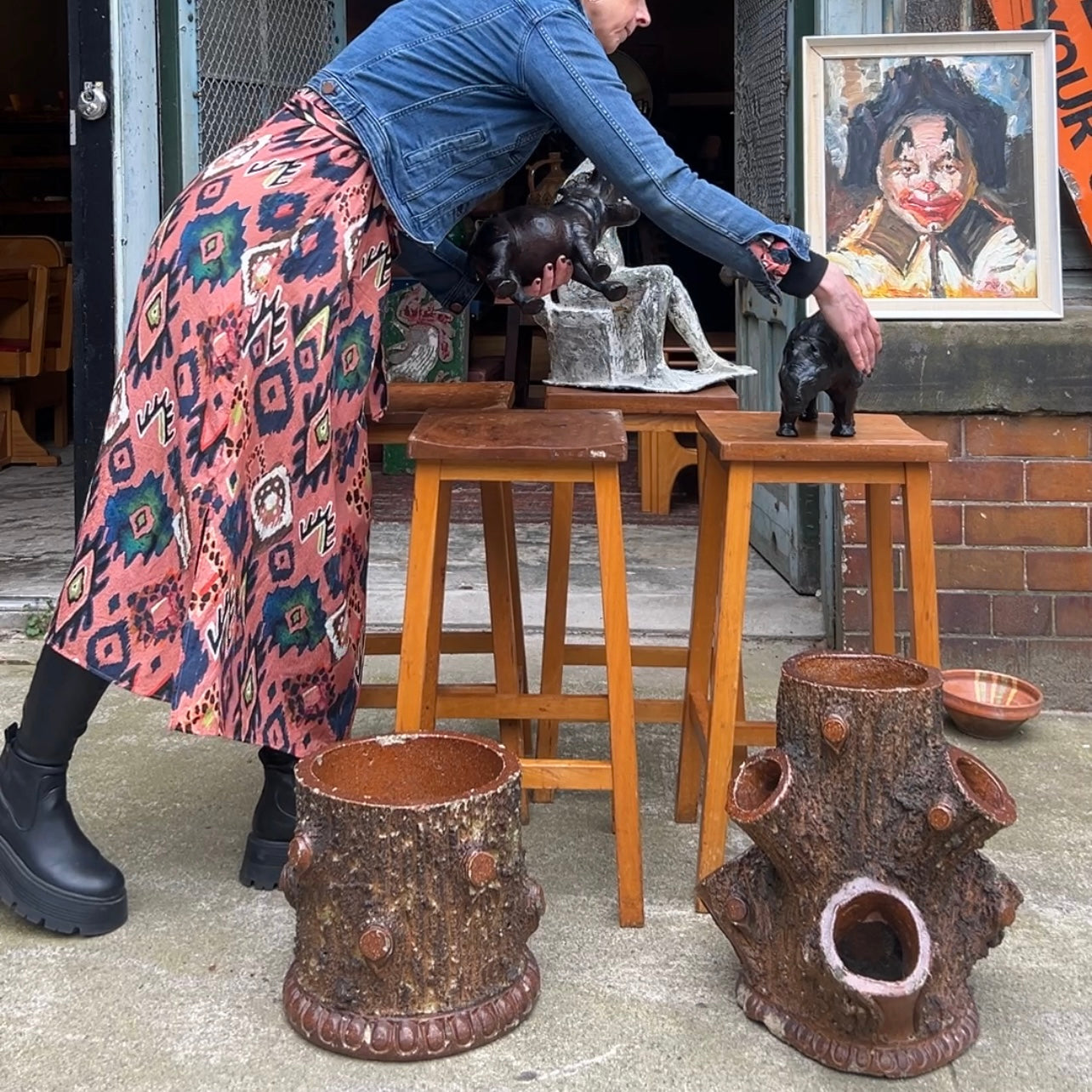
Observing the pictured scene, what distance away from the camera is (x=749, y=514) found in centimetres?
232

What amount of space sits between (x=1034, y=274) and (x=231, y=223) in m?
2.19

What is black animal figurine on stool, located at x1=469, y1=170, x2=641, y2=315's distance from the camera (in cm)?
242

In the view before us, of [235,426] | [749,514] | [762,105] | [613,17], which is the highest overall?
[762,105]

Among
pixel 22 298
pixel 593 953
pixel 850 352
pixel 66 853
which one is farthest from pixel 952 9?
pixel 22 298

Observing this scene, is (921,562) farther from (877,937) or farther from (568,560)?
(568,560)

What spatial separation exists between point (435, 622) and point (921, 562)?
0.88m

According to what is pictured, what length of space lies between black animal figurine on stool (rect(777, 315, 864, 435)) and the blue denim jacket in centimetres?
20

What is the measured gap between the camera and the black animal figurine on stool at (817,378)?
238 cm

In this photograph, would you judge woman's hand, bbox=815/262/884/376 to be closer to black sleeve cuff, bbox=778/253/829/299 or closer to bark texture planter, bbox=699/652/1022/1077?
black sleeve cuff, bbox=778/253/829/299

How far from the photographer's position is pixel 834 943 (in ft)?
6.48

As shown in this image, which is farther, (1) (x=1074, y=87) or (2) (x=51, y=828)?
(1) (x=1074, y=87)

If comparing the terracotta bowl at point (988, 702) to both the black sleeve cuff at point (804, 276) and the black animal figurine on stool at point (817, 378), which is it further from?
the black sleeve cuff at point (804, 276)

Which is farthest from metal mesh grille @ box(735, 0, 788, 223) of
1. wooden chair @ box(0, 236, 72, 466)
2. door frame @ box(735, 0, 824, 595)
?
wooden chair @ box(0, 236, 72, 466)

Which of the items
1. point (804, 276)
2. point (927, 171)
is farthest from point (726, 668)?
point (927, 171)
